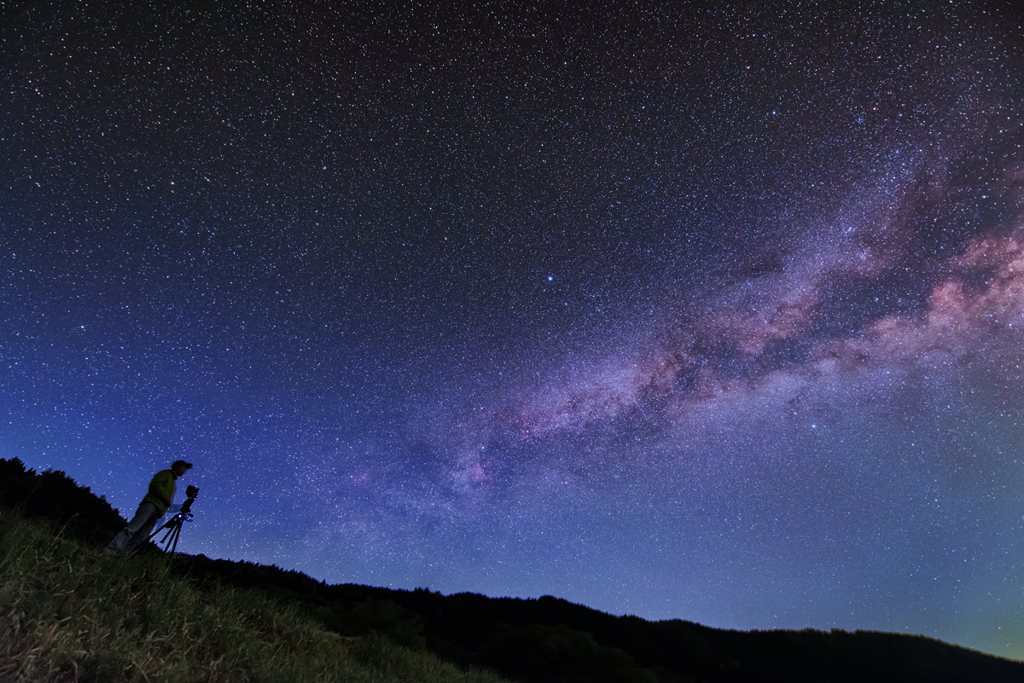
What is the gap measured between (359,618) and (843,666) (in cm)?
2772

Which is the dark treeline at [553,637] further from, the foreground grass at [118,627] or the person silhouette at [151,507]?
the foreground grass at [118,627]

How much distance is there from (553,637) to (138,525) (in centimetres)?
1606

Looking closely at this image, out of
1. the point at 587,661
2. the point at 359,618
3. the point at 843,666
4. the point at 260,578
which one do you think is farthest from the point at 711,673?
the point at 260,578

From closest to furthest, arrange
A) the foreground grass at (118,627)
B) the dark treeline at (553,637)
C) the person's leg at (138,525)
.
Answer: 1. the foreground grass at (118,627)
2. the person's leg at (138,525)
3. the dark treeline at (553,637)

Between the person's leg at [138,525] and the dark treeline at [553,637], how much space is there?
3.50ft

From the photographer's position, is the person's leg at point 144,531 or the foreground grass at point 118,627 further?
the person's leg at point 144,531

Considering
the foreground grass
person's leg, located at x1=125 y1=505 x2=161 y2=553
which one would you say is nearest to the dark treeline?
person's leg, located at x1=125 y1=505 x2=161 y2=553

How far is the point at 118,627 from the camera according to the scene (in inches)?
152

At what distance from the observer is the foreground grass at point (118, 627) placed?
11.0 feet

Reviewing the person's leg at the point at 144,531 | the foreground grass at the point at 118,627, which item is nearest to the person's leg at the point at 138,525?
the person's leg at the point at 144,531

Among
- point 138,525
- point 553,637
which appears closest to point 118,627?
point 138,525

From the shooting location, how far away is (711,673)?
23.5m

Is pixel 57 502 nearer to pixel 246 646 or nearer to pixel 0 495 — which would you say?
pixel 0 495

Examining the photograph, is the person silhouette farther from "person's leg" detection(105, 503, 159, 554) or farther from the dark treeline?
the dark treeline
